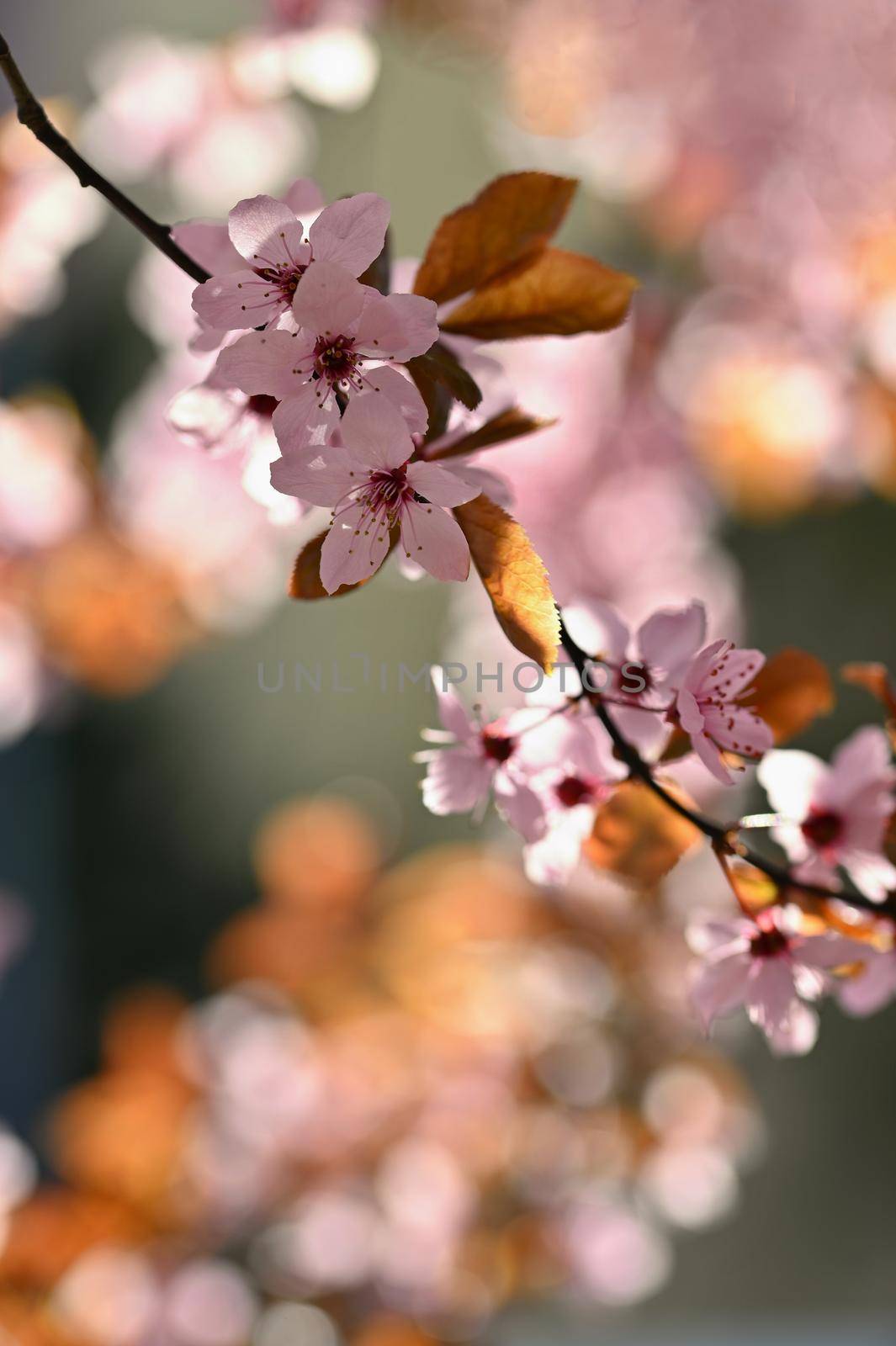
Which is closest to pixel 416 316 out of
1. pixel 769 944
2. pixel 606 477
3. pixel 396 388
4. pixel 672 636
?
pixel 396 388

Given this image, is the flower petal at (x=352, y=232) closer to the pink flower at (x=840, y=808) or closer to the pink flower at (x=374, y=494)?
the pink flower at (x=374, y=494)

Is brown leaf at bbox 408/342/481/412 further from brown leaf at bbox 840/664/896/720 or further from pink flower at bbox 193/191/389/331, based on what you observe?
brown leaf at bbox 840/664/896/720

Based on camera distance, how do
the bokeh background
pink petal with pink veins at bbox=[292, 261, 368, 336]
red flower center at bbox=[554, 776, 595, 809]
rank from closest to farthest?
pink petal with pink veins at bbox=[292, 261, 368, 336]
red flower center at bbox=[554, 776, 595, 809]
the bokeh background

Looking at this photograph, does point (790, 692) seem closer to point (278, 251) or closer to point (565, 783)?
point (565, 783)

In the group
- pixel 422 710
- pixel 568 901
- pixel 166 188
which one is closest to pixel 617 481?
pixel 568 901

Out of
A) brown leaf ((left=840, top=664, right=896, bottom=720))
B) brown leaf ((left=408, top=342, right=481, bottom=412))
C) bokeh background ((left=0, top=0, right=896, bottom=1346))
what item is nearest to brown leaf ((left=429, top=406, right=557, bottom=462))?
brown leaf ((left=408, top=342, right=481, bottom=412))

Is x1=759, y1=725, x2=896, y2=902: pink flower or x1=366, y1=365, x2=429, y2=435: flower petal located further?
x1=759, y1=725, x2=896, y2=902: pink flower
